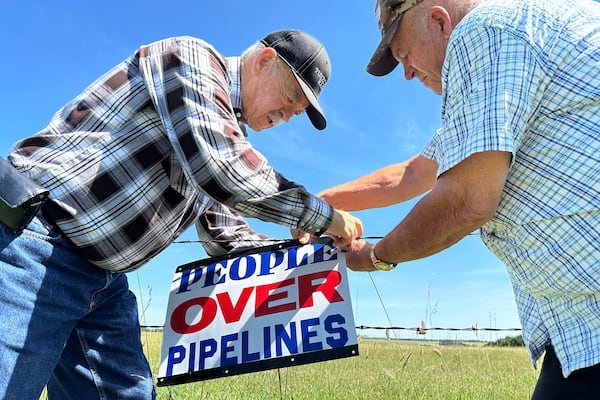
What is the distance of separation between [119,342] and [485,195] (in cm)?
191

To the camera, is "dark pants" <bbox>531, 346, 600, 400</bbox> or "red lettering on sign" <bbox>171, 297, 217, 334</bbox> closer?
"dark pants" <bbox>531, 346, 600, 400</bbox>

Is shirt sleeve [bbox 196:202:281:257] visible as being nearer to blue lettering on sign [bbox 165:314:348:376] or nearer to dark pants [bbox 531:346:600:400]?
blue lettering on sign [bbox 165:314:348:376]

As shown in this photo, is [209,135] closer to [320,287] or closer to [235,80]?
[235,80]

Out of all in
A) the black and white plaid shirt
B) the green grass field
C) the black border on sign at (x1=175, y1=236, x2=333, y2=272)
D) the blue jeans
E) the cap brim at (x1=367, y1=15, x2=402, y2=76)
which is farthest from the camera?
the green grass field

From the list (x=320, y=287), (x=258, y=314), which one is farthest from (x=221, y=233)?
(x=320, y=287)

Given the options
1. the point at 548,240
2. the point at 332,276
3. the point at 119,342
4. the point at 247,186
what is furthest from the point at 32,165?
the point at 548,240

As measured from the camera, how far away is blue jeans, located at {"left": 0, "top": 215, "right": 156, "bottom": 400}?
1804 millimetres

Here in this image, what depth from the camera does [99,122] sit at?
80.2 inches

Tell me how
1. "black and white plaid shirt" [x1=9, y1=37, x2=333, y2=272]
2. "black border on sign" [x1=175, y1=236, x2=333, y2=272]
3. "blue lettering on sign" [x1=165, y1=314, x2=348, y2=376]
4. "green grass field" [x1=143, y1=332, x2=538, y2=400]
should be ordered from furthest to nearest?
"green grass field" [x1=143, y1=332, x2=538, y2=400], "black border on sign" [x1=175, y1=236, x2=333, y2=272], "blue lettering on sign" [x1=165, y1=314, x2=348, y2=376], "black and white plaid shirt" [x1=9, y1=37, x2=333, y2=272]

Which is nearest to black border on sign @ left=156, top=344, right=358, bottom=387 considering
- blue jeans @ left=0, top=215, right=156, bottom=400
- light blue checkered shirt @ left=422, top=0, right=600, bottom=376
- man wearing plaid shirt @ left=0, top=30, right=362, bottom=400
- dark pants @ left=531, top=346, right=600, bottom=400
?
blue jeans @ left=0, top=215, right=156, bottom=400

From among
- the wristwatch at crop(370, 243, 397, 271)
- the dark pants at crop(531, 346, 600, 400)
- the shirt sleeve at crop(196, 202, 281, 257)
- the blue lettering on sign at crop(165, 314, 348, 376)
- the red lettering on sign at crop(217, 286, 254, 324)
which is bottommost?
the dark pants at crop(531, 346, 600, 400)

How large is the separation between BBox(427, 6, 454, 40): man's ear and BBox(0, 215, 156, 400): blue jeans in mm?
1708

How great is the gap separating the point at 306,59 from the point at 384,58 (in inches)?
16.6

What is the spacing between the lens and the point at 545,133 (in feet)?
4.79
